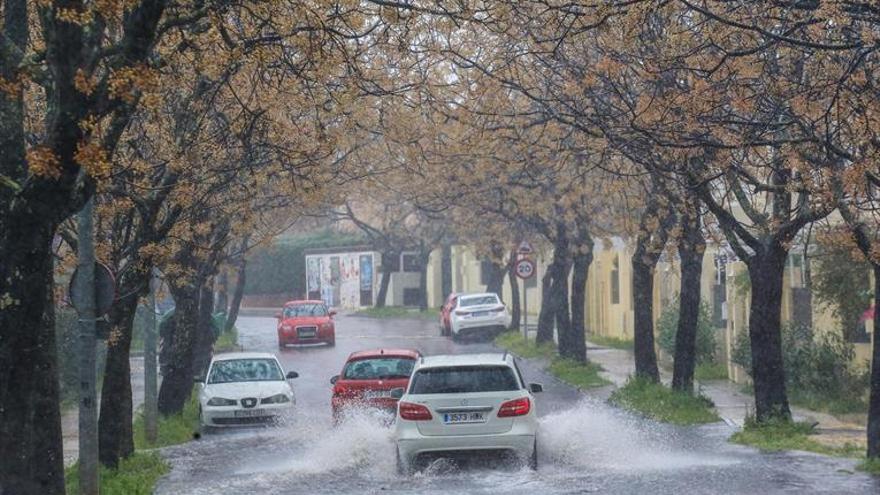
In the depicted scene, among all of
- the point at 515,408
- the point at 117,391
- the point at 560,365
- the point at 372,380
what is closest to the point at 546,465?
the point at 515,408

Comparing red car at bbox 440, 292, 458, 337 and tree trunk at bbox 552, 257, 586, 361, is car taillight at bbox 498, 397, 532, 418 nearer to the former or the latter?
tree trunk at bbox 552, 257, 586, 361

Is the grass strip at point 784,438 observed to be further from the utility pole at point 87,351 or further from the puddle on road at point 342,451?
the utility pole at point 87,351

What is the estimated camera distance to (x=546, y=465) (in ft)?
57.1

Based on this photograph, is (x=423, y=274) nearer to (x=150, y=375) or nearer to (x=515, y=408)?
(x=150, y=375)

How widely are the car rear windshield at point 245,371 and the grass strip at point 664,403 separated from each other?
6.68 meters

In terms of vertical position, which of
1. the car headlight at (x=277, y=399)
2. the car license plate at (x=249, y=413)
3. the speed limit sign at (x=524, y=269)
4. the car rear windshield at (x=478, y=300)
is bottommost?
the car license plate at (x=249, y=413)

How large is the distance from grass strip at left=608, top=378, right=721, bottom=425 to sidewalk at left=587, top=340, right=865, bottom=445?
0.38 metres

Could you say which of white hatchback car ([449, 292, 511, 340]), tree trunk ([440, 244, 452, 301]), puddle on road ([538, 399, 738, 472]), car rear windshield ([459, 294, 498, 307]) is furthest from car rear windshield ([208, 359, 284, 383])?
tree trunk ([440, 244, 452, 301])

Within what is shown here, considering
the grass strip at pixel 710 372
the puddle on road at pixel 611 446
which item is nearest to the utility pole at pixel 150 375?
the puddle on road at pixel 611 446

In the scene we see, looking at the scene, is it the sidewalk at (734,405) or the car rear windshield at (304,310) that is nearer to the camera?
the sidewalk at (734,405)

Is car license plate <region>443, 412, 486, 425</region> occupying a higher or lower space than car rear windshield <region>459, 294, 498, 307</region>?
lower

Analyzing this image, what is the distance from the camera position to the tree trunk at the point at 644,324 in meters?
27.5

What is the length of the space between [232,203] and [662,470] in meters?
8.19

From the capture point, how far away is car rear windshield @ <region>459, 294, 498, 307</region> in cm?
4906
